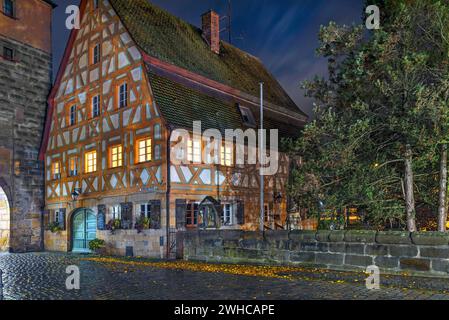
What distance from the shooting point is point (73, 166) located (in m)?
22.2

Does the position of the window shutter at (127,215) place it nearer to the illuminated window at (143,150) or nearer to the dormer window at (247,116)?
the illuminated window at (143,150)

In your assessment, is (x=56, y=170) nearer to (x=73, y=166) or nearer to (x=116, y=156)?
(x=73, y=166)

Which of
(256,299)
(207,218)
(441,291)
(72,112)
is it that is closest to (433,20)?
(441,291)

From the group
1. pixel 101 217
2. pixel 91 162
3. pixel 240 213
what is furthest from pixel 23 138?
pixel 240 213

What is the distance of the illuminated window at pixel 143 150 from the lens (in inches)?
720

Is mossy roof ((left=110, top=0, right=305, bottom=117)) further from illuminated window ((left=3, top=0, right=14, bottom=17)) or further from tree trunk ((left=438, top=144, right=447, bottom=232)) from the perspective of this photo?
tree trunk ((left=438, top=144, right=447, bottom=232))

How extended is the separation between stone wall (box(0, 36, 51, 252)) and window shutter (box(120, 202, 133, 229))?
7207 millimetres

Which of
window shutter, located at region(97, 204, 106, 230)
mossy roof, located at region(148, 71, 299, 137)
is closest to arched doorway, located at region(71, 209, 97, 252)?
window shutter, located at region(97, 204, 106, 230)

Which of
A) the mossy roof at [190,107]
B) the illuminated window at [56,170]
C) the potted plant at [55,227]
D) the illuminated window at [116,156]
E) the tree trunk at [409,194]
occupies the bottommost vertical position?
the potted plant at [55,227]

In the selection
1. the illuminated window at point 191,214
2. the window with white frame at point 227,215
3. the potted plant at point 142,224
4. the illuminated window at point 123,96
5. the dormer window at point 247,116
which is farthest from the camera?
the dormer window at point 247,116

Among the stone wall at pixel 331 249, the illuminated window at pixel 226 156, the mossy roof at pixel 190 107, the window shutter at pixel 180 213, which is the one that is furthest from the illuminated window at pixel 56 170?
the stone wall at pixel 331 249

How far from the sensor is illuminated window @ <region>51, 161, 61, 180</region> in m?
23.1

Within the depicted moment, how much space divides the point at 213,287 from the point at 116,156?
37.8 ft

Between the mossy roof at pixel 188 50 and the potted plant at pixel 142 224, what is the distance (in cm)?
641
